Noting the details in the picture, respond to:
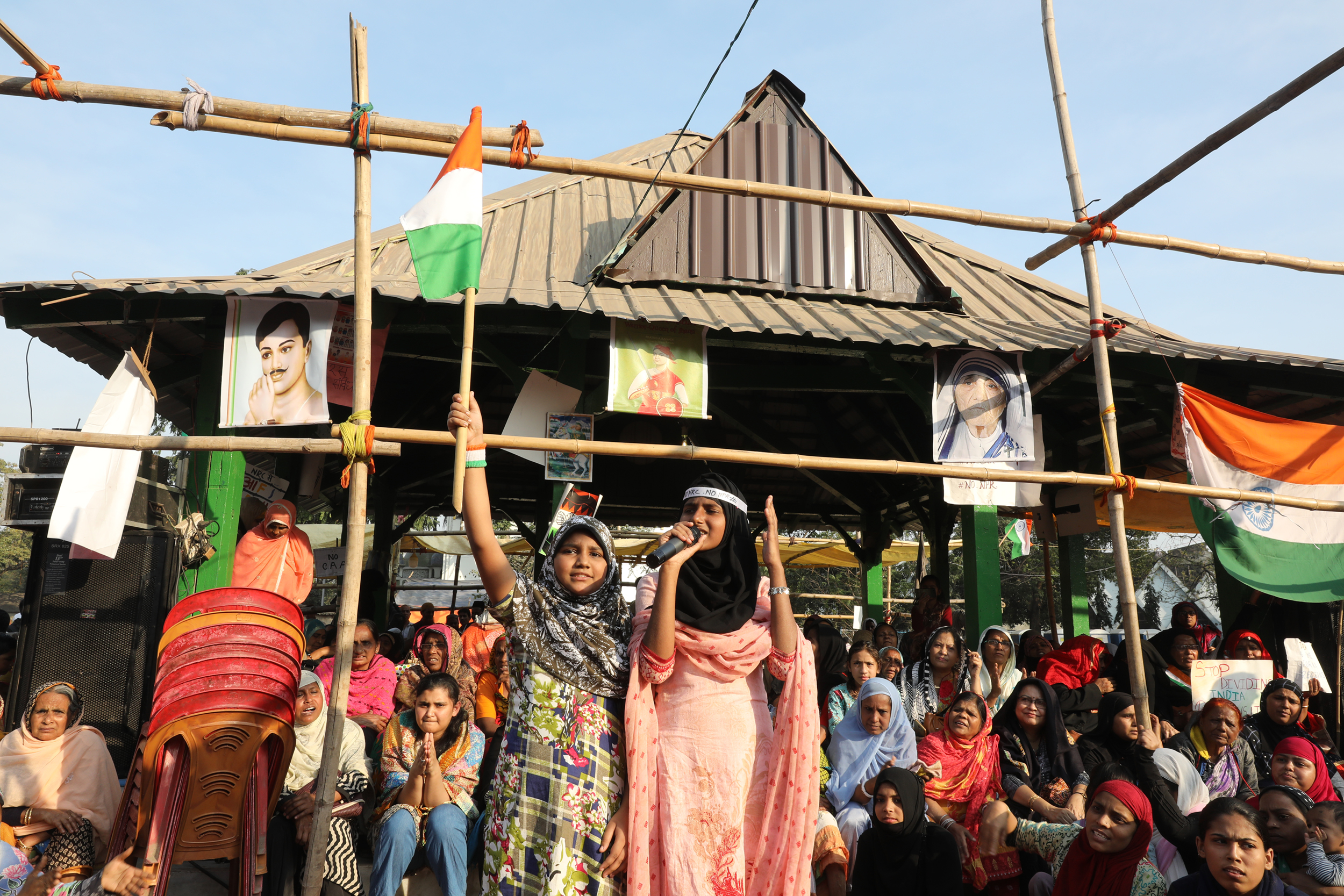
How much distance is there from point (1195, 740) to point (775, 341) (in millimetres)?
3155

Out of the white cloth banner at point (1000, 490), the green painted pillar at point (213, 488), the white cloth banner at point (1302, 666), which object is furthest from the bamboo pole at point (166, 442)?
the white cloth banner at point (1302, 666)

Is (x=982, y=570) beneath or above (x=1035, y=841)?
above

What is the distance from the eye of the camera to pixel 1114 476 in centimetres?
396

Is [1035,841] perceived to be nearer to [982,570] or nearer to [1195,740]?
[1195,740]

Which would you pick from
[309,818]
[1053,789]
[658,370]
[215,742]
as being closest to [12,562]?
[658,370]

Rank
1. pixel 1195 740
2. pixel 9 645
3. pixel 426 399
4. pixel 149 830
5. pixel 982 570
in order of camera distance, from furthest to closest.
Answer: pixel 426 399, pixel 982 570, pixel 9 645, pixel 1195 740, pixel 149 830

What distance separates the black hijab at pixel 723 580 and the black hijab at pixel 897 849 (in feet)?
3.95

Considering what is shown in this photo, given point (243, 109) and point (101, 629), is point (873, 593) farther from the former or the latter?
point (243, 109)

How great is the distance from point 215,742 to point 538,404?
10.5 ft

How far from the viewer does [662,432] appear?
28.7ft

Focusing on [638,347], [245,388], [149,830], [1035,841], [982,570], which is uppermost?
[638,347]

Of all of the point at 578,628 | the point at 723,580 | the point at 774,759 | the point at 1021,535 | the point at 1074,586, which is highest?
the point at 1021,535

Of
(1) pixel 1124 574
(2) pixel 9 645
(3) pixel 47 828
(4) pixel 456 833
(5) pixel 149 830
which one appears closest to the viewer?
(5) pixel 149 830

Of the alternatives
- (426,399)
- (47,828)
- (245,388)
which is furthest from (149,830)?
(426,399)
